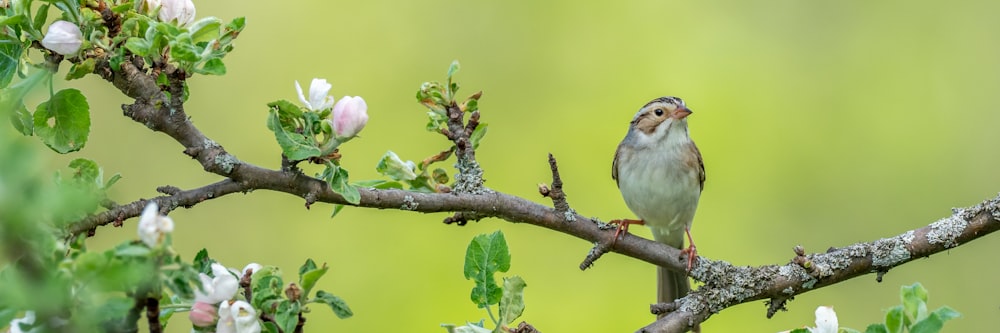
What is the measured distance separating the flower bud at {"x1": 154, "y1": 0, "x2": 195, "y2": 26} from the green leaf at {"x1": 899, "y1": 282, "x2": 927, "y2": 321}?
1.67 meters

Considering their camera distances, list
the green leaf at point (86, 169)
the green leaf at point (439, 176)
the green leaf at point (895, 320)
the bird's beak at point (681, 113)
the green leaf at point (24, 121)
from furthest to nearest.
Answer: the bird's beak at point (681, 113) → the green leaf at point (439, 176) → the green leaf at point (24, 121) → the green leaf at point (86, 169) → the green leaf at point (895, 320)

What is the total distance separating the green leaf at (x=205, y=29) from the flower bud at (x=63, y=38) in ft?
0.79

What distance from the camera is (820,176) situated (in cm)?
606

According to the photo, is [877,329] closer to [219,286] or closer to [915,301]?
[915,301]

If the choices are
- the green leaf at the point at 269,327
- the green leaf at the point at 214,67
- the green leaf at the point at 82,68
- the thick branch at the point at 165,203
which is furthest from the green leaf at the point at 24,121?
the green leaf at the point at 269,327

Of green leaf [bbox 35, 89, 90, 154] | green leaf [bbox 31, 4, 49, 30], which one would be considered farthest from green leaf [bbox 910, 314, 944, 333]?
green leaf [bbox 31, 4, 49, 30]

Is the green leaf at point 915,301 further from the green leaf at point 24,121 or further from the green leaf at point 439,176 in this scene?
the green leaf at point 24,121

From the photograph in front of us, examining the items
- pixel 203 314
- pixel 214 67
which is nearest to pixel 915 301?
pixel 203 314

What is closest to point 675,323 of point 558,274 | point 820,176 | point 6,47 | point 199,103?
point 6,47

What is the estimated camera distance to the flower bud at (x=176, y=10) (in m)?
2.44

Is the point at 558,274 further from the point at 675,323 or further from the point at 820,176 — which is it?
the point at 675,323

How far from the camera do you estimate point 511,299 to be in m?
2.46

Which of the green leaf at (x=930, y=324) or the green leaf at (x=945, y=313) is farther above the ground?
the green leaf at (x=945, y=313)

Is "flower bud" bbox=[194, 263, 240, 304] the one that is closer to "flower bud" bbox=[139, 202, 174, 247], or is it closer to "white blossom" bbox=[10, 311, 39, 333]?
"white blossom" bbox=[10, 311, 39, 333]
